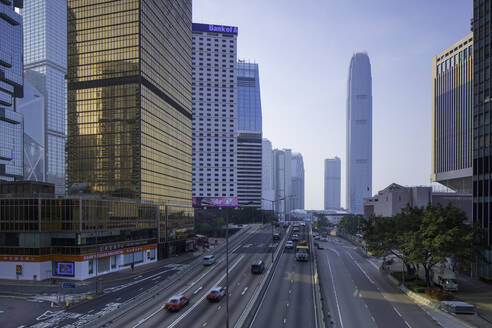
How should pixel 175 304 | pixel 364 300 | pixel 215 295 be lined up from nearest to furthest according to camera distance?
1. pixel 175 304
2. pixel 215 295
3. pixel 364 300

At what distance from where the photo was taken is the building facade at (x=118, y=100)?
290 feet

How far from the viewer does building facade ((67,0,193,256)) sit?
3482 inches

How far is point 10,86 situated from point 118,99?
148 ft

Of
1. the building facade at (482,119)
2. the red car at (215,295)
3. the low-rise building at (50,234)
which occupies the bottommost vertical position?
the red car at (215,295)

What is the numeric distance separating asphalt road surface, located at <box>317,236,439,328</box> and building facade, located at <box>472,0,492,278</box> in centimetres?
1850

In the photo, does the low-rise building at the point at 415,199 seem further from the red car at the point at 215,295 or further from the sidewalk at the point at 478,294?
the red car at the point at 215,295

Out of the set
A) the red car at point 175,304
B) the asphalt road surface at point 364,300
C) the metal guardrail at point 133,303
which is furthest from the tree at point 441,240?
the metal guardrail at point 133,303

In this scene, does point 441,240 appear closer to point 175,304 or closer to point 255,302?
point 255,302

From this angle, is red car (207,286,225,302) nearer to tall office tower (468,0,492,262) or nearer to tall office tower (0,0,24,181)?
tall office tower (468,0,492,262)

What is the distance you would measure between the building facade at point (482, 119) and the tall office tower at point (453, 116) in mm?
86399

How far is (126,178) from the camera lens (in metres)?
87.9

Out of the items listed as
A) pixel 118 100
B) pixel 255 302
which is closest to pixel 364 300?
pixel 255 302

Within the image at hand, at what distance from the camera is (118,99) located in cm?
8956

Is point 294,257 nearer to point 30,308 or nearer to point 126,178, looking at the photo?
point 126,178
